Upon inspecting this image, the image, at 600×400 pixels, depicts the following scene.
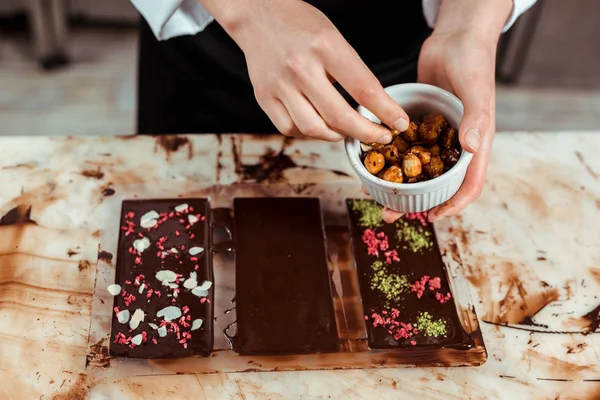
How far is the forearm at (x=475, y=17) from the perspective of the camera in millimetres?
1062

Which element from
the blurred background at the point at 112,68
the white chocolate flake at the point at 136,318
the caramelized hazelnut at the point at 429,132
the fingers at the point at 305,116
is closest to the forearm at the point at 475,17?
the caramelized hazelnut at the point at 429,132

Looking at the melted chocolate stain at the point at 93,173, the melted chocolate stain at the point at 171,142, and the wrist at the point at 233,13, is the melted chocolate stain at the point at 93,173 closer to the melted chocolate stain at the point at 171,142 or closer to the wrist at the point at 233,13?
the melted chocolate stain at the point at 171,142

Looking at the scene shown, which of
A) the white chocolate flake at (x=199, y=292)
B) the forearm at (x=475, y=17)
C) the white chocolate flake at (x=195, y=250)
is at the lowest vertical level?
the white chocolate flake at (x=199, y=292)

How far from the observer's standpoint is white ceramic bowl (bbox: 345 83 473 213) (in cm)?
88

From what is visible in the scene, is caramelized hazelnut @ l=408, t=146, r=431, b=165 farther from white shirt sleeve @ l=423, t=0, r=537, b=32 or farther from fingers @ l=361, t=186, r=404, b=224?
white shirt sleeve @ l=423, t=0, r=537, b=32

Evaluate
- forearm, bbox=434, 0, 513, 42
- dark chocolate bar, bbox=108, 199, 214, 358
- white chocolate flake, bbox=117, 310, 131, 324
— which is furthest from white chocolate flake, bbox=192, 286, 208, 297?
forearm, bbox=434, 0, 513, 42

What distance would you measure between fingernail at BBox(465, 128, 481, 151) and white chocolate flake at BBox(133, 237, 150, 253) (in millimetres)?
524

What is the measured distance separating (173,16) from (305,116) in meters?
0.34

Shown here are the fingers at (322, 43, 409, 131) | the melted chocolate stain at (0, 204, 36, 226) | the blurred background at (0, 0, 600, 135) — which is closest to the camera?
the fingers at (322, 43, 409, 131)

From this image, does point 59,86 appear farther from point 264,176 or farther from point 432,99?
point 432,99

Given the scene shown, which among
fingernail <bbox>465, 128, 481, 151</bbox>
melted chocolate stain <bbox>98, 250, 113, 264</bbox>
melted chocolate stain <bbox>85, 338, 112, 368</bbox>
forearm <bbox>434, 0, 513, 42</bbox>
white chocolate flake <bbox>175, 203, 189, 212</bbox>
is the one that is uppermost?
forearm <bbox>434, 0, 513, 42</bbox>

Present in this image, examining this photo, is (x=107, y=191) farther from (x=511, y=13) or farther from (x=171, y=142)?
(x=511, y=13)

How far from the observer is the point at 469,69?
3.27ft

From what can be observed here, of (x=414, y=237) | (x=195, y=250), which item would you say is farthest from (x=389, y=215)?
(x=195, y=250)
